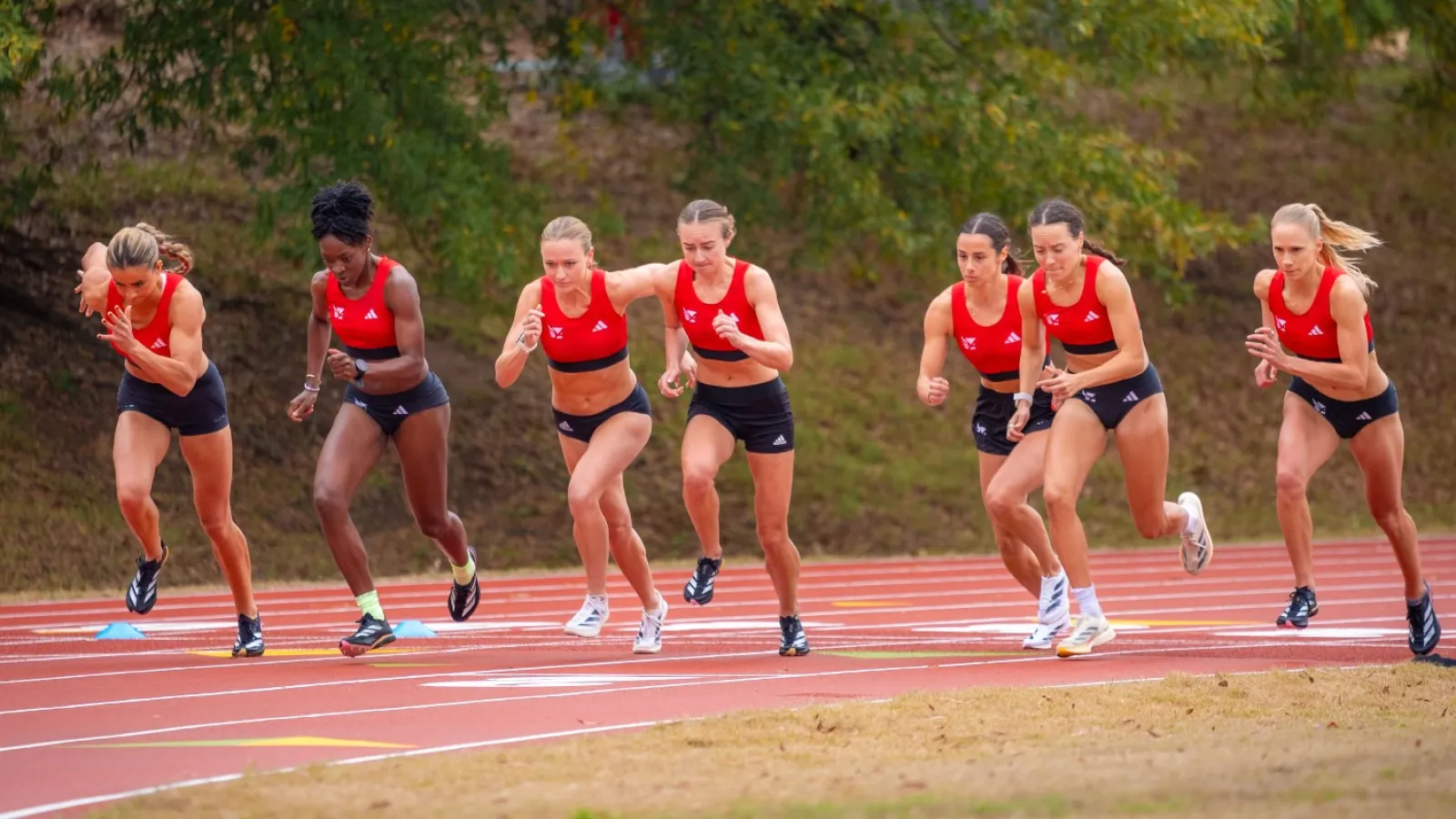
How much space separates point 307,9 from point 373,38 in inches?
22.2

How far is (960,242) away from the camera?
9.62 meters

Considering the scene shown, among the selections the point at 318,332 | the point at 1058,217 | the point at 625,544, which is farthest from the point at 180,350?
the point at 1058,217

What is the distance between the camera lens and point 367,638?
30.2ft

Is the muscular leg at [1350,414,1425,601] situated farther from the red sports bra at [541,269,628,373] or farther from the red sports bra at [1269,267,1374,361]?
the red sports bra at [541,269,628,373]

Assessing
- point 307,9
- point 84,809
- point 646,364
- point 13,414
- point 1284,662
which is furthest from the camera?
point 646,364

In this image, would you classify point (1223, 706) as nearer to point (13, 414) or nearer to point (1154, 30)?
point (1154, 30)

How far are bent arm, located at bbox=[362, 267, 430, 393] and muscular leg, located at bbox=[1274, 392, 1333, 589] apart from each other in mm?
4089

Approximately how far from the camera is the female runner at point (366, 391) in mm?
9148

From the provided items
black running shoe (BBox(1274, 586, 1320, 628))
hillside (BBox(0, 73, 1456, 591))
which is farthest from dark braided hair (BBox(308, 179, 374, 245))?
hillside (BBox(0, 73, 1456, 591))

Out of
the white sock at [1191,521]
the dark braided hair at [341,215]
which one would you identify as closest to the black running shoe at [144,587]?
the dark braided hair at [341,215]

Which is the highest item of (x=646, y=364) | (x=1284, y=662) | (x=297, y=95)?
(x=297, y=95)

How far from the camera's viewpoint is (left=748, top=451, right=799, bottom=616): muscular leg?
955 cm

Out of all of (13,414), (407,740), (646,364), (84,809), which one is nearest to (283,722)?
(407,740)

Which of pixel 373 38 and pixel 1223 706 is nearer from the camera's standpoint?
pixel 1223 706
